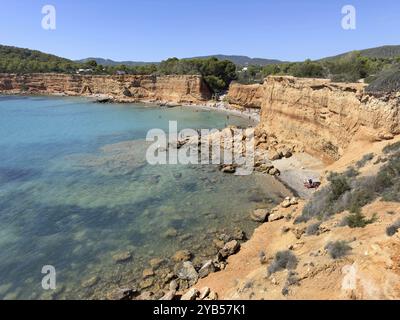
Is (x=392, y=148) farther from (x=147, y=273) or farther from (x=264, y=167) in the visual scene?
(x=147, y=273)

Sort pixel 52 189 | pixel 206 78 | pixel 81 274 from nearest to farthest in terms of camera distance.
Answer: pixel 81 274, pixel 52 189, pixel 206 78

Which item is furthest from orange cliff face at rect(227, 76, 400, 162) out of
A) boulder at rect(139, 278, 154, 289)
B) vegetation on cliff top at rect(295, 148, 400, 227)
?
boulder at rect(139, 278, 154, 289)

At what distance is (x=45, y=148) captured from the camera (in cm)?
4019

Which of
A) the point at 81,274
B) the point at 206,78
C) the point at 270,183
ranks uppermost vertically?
the point at 206,78

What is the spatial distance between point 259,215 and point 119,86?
7948 cm

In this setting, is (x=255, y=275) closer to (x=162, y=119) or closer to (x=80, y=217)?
(x=80, y=217)

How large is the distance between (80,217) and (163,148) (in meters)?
17.9

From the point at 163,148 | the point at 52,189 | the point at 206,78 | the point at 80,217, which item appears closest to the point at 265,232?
the point at 80,217

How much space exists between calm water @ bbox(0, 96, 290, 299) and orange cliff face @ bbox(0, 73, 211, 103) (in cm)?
3924

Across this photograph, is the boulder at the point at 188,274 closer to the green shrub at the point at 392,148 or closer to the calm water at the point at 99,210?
the calm water at the point at 99,210

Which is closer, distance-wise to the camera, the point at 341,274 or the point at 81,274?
the point at 341,274

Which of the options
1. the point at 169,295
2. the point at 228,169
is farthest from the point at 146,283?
the point at 228,169

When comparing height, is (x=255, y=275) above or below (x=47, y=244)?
above

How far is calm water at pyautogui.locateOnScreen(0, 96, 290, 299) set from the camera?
50.6 ft
